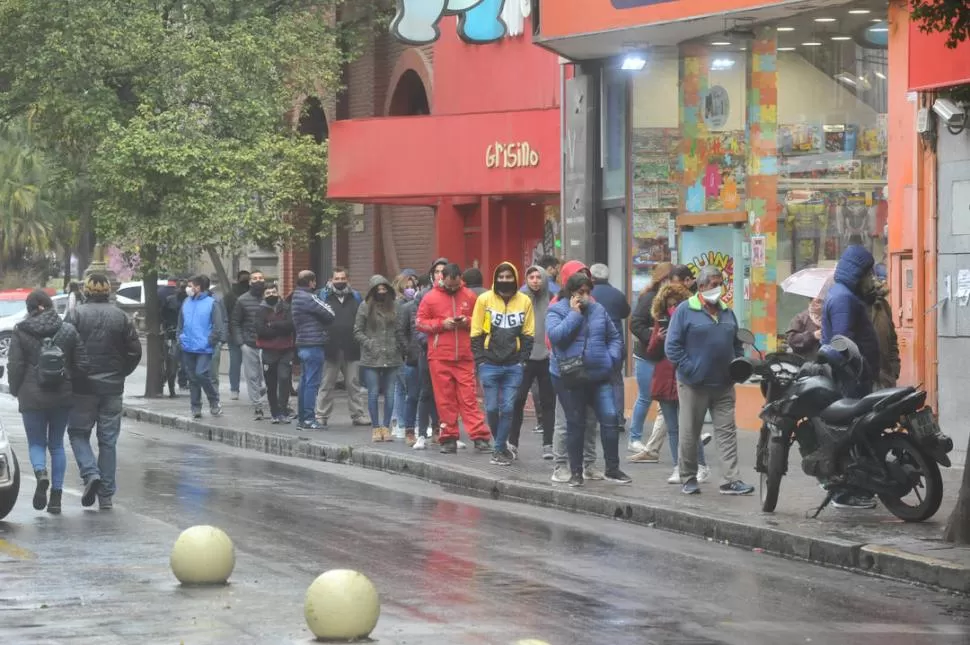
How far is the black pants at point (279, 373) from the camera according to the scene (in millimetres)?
21734

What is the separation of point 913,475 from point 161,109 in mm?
17010

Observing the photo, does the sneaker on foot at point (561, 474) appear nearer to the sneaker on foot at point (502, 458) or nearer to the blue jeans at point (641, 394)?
the sneaker on foot at point (502, 458)

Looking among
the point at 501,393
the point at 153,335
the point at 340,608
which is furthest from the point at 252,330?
the point at 340,608

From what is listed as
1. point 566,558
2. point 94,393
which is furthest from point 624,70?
point 566,558

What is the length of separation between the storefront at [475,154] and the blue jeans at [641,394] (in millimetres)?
6485

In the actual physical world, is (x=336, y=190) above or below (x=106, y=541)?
above

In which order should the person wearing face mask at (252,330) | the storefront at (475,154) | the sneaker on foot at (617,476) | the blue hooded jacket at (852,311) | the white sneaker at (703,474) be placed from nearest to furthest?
1. the blue hooded jacket at (852,311)
2. the sneaker on foot at (617,476)
3. the white sneaker at (703,474)
4. the person wearing face mask at (252,330)
5. the storefront at (475,154)

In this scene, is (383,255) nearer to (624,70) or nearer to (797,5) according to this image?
(624,70)

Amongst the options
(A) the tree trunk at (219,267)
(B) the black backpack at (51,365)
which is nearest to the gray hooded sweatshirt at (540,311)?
(B) the black backpack at (51,365)

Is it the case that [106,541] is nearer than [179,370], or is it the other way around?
[106,541]

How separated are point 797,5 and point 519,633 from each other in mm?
10980

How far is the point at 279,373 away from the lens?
21.8 m

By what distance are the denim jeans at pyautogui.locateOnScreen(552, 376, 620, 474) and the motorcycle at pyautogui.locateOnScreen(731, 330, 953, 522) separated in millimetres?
2044

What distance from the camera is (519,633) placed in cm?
816
